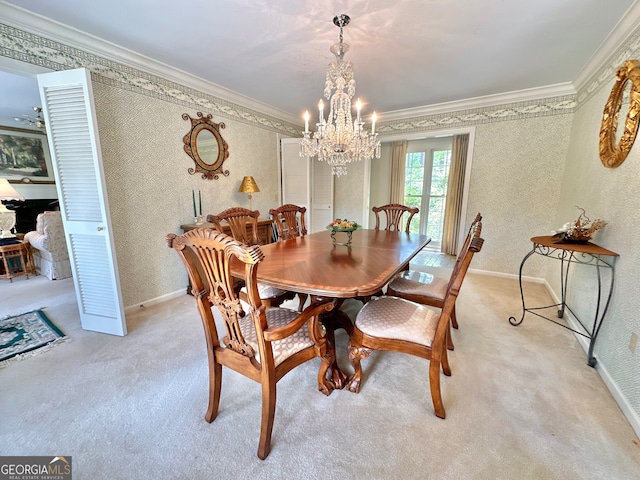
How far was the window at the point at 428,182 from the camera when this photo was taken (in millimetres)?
5117

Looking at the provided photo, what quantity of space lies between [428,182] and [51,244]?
6273 millimetres

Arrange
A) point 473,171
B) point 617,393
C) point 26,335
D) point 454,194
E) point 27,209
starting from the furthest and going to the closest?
point 454,194 < point 27,209 < point 473,171 < point 26,335 < point 617,393

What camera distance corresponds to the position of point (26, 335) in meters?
2.12

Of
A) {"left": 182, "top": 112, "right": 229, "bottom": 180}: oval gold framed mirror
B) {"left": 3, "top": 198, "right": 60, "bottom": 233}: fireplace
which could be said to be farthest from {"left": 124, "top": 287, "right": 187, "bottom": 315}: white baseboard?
{"left": 3, "top": 198, "right": 60, "bottom": 233}: fireplace

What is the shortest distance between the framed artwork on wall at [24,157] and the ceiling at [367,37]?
2.32 metres

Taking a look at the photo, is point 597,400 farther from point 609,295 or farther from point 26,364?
point 26,364

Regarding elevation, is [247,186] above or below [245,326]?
above

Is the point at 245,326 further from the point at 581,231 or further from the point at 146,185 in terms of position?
the point at 581,231

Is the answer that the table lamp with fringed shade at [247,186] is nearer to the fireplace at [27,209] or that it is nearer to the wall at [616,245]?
the wall at [616,245]

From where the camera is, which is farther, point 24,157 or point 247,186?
point 24,157

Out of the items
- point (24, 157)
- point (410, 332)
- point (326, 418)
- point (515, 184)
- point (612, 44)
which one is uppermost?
point (612, 44)

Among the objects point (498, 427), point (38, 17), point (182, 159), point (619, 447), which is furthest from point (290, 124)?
point (619, 447)

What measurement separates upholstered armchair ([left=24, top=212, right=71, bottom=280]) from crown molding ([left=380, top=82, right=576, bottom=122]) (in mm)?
4916

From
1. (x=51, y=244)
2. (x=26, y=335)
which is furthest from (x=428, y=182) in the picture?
(x=51, y=244)
